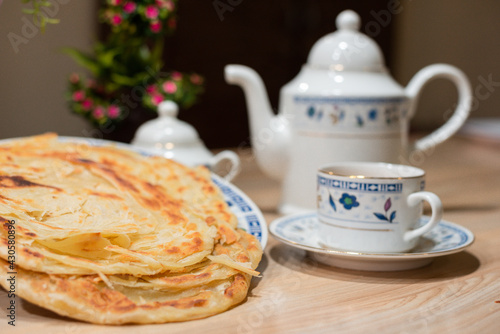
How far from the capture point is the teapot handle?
95 cm

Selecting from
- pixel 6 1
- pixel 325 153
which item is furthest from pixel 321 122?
pixel 6 1

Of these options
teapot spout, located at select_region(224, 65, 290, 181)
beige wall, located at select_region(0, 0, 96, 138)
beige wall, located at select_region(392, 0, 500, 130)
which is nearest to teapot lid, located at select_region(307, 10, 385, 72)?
teapot spout, located at select_region(224, 65, 290, 181)

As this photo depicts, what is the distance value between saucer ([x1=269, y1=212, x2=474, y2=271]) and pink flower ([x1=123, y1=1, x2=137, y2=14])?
715 millimetres

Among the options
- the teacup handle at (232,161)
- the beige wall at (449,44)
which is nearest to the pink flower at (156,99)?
the teacup handle at (232,161)

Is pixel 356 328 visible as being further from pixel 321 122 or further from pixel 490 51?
pixel 490 51

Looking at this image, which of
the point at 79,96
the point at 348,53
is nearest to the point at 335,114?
the point at 348,53

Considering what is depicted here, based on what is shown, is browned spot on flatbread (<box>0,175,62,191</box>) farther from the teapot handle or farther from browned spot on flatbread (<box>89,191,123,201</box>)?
the teapot handle

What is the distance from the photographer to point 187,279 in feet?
1.67

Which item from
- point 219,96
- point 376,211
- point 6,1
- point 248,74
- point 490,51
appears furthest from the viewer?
point 490,51

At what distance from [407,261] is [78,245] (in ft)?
1.24

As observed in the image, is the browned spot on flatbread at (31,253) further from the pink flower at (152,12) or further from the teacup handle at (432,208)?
the pink flower at (152,12)

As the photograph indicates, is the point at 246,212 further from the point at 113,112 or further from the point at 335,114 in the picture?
the point at 113,112

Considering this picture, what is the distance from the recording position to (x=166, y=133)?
0.98 m

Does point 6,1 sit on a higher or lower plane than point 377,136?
higher
